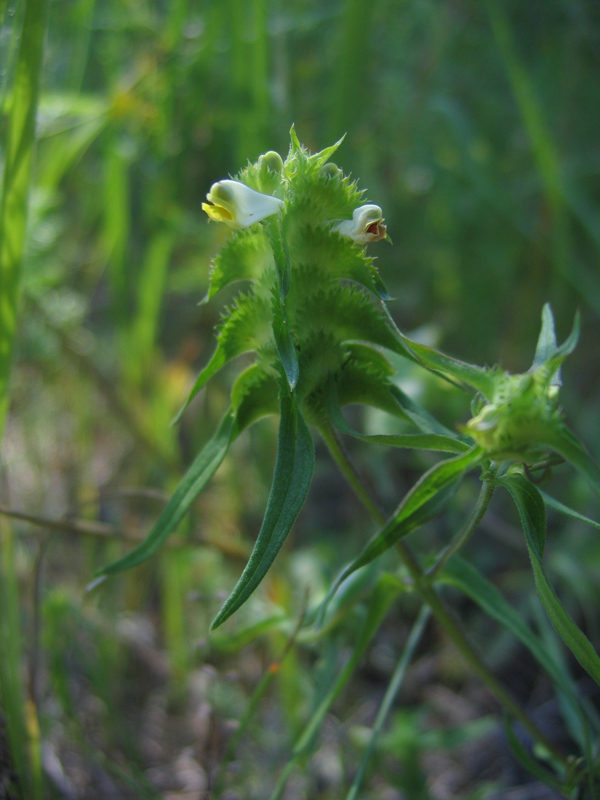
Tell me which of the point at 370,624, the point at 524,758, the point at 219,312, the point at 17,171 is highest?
the point at 17,171

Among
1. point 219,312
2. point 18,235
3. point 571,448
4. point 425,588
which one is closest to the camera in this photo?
point 571,448

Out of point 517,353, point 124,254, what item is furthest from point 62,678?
point 517,353

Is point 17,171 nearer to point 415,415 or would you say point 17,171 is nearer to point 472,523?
point 415,415

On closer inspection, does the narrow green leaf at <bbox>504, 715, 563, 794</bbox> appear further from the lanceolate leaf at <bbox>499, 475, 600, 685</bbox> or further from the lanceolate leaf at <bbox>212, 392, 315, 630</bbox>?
the lanceolate leaf at <bbox>212, 392, 315, 630</bbox>

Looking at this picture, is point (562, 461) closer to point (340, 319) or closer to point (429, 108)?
point (340, 319)

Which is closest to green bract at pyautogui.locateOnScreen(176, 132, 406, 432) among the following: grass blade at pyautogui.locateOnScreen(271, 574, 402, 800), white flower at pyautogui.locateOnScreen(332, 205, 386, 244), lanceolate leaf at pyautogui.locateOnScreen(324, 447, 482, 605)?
white flower at pyautogui.locateOnScreen(332, 205, 386, 244)

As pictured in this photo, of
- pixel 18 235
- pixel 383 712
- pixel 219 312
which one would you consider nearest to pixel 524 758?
pixel 383 712
